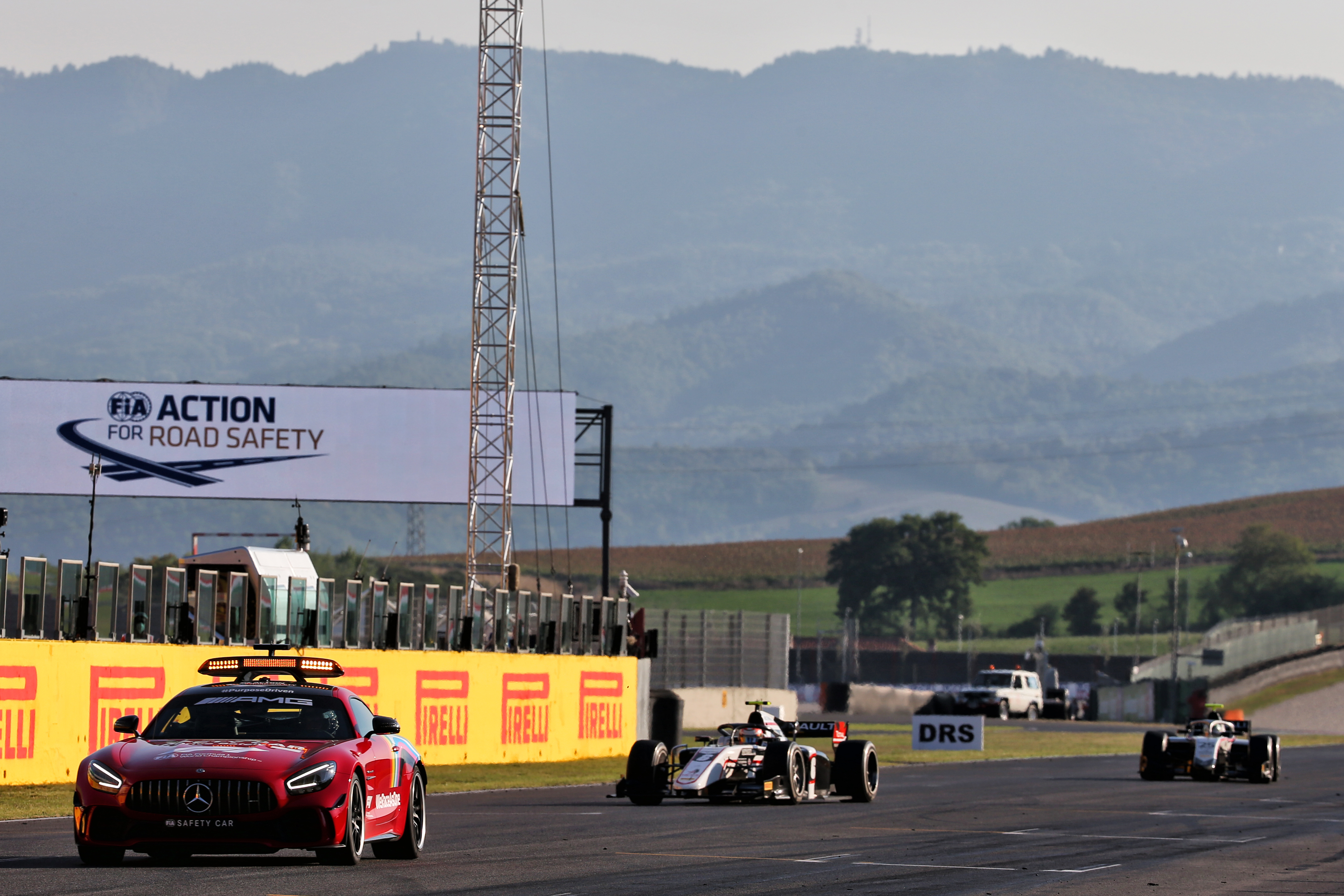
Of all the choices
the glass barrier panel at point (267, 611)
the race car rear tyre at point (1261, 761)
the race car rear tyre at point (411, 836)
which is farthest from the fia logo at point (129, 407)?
the race car rear tyre at point (411, 836)

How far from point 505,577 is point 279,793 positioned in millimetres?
40392

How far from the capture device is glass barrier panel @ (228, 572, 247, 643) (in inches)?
1158

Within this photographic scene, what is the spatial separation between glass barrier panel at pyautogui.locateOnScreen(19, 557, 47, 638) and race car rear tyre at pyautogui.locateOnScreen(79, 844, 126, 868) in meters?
10.7

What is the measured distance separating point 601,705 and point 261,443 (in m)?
24.2

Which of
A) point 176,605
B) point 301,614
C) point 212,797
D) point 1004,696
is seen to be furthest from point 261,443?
point 212,797

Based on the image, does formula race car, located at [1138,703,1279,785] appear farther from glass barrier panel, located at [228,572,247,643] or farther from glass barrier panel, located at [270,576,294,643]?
glass barrier panel, located at [228,572,247,643]

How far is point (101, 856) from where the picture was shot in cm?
1415

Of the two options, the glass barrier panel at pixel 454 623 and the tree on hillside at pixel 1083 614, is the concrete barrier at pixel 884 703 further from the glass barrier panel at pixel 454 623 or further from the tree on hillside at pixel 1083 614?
the tree on hillside at pixel 1083 614

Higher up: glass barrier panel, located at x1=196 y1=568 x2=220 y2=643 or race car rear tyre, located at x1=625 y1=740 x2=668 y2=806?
glass barrier panel, located at x1=196 y1=568 x2=220 y2=643

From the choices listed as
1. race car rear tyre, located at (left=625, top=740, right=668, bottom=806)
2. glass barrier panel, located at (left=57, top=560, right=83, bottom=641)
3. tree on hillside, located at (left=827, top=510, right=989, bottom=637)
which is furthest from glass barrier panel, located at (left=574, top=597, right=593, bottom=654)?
tree on hillside, located at (left=827, top=510, right=989, bottom=637)

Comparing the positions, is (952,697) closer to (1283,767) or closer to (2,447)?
(1283,767)

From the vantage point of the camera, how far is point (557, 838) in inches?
744

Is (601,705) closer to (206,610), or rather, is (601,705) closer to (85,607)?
(206,610)

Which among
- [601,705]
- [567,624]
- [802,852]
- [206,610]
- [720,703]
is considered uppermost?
[206,610]
